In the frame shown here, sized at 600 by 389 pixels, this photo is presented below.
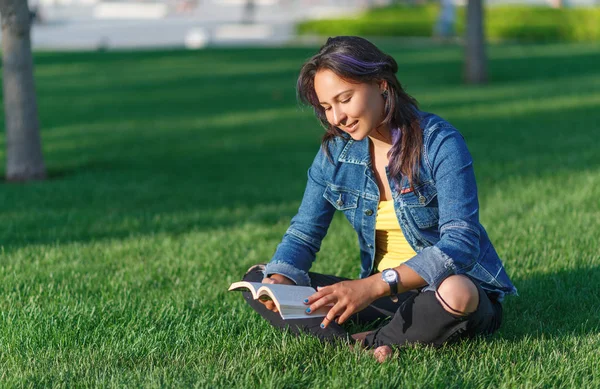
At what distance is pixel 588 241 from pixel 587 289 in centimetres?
111

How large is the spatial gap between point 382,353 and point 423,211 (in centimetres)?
61

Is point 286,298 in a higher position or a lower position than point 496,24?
higher

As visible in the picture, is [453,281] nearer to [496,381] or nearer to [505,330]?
[496,381]

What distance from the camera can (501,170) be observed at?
897 centimetres

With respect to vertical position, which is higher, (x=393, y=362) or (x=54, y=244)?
(x=393, y=362)

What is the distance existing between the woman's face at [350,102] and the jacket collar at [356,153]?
22cm

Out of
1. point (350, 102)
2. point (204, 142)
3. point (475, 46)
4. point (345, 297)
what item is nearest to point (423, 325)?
point (345, 297)

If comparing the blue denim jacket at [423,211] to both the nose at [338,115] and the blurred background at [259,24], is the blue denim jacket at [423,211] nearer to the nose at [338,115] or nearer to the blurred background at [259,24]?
the nose at [338,115]

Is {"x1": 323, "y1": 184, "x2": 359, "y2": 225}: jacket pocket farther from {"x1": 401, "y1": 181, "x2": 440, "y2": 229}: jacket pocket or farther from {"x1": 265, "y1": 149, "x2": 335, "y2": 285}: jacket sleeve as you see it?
{"x1": 401, "y1": 181, "x2": 440, "y2": 229}: jacket pocket

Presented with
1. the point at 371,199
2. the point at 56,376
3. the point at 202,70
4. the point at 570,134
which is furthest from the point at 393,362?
the point at 202,70

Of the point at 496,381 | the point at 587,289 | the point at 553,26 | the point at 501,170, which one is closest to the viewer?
the point at 496,381

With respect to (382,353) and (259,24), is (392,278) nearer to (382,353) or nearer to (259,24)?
A: (382,353)

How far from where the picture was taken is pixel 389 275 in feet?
11.0

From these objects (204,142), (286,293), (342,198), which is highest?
(342,198)
